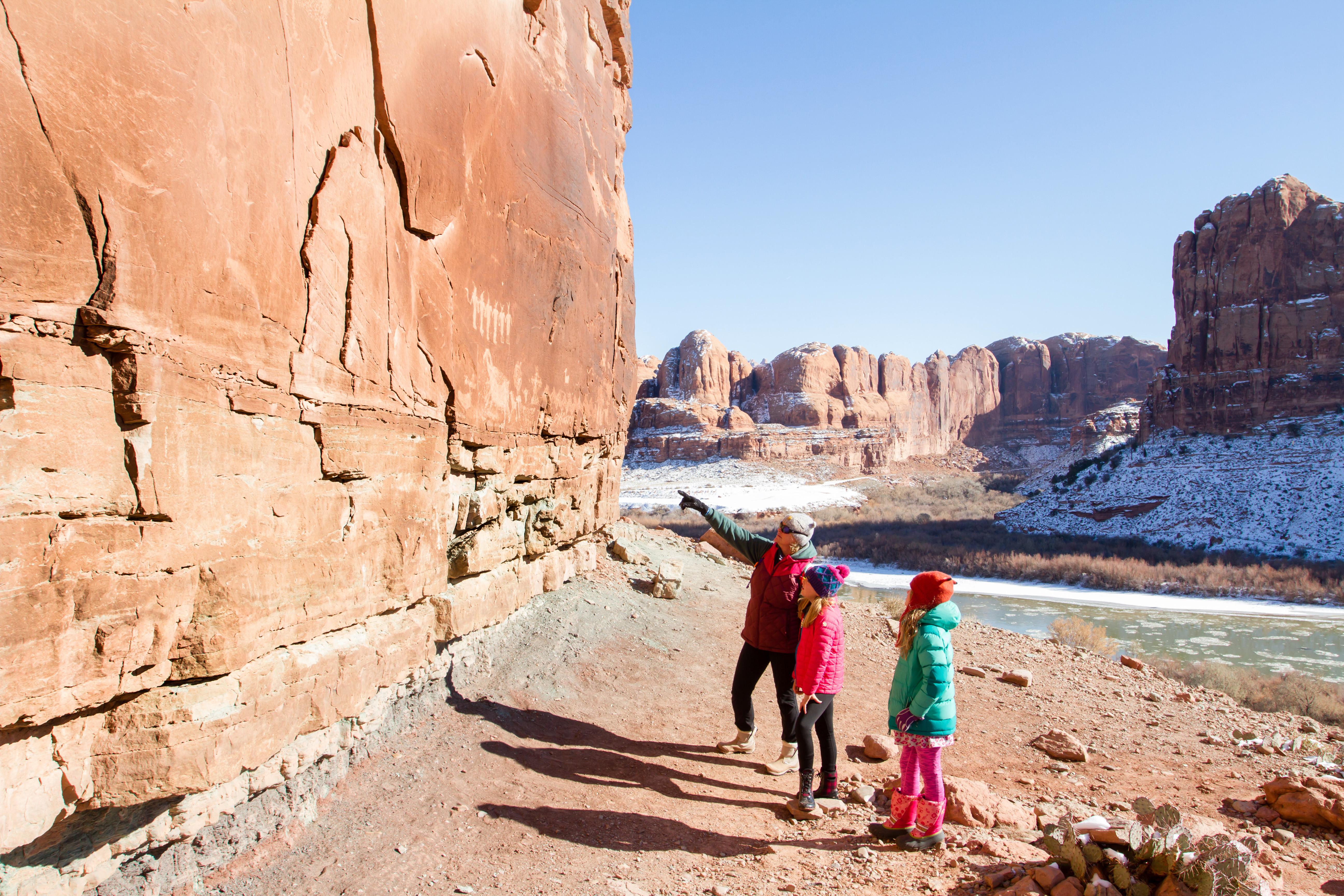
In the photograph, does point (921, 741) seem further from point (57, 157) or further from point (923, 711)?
point (57, 157)

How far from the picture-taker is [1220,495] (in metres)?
32.6

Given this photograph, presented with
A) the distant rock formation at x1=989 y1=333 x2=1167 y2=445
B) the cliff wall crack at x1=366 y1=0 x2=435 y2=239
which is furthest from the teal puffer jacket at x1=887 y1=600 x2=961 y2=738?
the distant rock formation at x1=989 y1=333 x2=1167 y2=445

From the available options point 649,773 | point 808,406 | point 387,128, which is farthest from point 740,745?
point 808,406

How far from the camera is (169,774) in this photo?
2471 millimetres

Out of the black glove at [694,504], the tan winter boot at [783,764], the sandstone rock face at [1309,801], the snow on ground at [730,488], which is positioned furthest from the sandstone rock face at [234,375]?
the snow on ground at [730,488]

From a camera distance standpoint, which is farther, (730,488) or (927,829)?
(730,488)

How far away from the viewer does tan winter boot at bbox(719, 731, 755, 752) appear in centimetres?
460

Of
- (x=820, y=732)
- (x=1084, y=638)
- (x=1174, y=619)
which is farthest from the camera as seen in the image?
(x=1174, y=619)

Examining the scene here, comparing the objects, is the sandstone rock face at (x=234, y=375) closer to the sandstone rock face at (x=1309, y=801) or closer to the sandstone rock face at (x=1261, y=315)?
the sandstone rock face at (x=1309, y=801)

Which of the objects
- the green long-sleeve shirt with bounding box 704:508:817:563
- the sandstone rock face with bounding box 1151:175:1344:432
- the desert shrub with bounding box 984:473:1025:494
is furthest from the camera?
the desert shrub with bounding box 984:473:1025:494

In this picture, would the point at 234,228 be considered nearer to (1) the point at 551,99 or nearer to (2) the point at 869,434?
(1) the point at 551,99

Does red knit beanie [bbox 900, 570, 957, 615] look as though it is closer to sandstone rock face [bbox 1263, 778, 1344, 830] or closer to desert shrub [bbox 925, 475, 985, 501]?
sandstone rock face [bbox 1263, 778, 1344, 830]

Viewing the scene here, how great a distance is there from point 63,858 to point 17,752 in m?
0.52

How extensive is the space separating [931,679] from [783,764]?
1.37m
